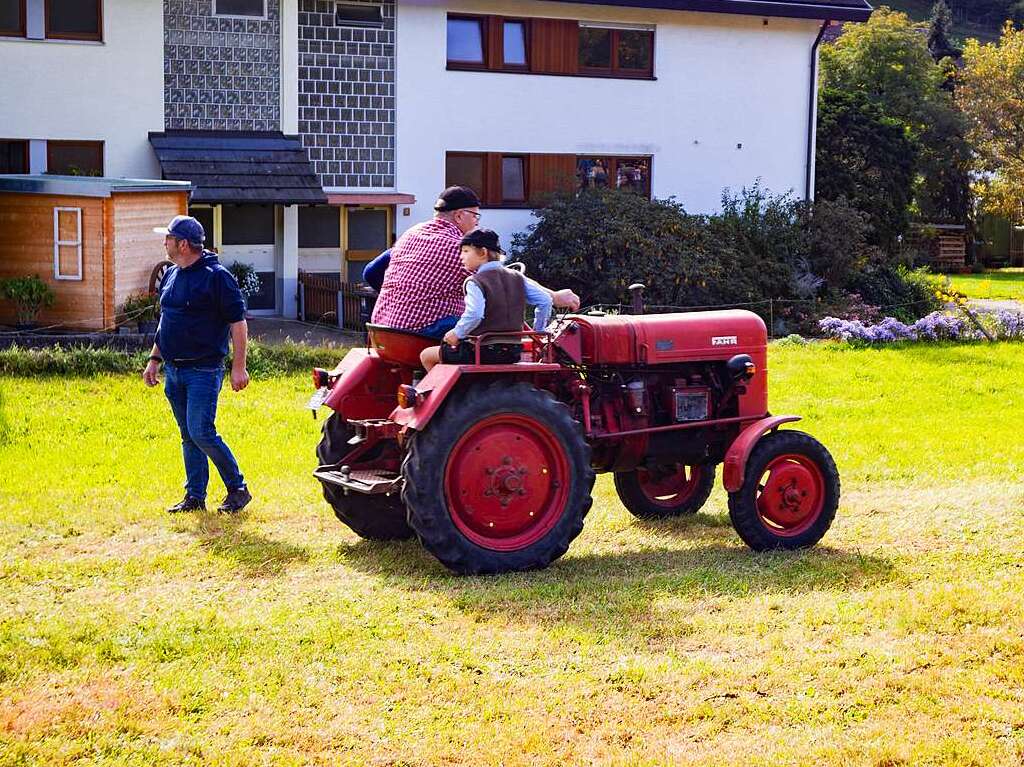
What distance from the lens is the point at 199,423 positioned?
371 inches

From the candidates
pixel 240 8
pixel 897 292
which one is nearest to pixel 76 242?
pixel 240 8

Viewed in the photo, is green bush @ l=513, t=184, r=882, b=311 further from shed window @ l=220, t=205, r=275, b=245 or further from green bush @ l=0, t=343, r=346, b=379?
green bush @ l=0, t=343, r=346, b=379

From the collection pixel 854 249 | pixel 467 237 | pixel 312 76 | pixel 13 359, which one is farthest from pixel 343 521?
pixel 854 249

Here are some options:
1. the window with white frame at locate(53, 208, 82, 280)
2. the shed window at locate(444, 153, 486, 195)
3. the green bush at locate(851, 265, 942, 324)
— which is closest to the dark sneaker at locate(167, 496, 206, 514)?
the window with white frame at locate(53, 208, 82, 280)

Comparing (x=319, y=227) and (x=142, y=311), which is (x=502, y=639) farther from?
(x=319, y=227)

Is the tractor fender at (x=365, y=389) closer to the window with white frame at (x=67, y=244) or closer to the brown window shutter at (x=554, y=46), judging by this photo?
the window with white frame at (x=67, y=244)

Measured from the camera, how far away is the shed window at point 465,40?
2558 cm

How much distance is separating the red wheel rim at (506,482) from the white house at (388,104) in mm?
15091

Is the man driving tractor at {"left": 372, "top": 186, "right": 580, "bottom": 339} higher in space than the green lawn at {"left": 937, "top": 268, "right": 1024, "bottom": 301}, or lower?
higher

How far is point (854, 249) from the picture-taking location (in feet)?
87.6

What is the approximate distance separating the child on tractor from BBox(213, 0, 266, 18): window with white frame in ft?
55.3

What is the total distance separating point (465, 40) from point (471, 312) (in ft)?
61.2

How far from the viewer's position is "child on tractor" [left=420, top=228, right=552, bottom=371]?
311 inches

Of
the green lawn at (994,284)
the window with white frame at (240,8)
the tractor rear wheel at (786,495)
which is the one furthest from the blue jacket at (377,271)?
the green lawn at (994,284)
